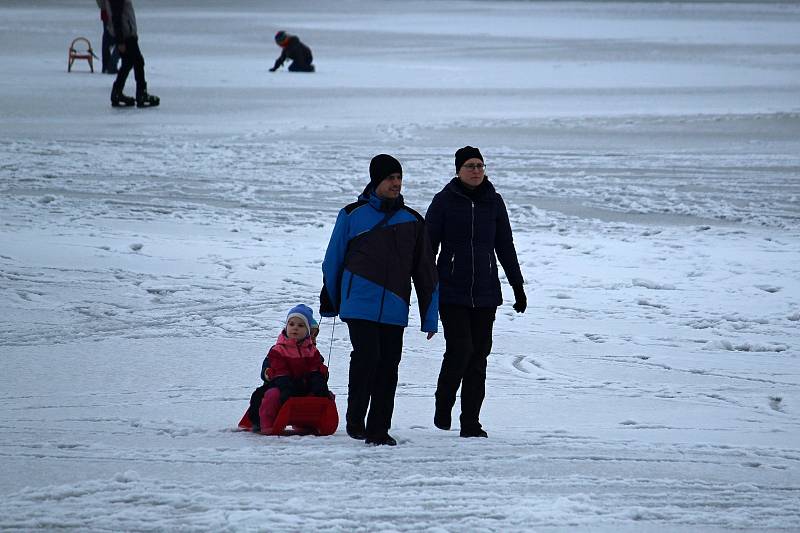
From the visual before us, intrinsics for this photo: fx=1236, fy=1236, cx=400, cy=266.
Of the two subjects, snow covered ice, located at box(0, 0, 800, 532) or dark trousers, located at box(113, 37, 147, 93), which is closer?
snow covered ice, located at box(0, 0, 800, 532)

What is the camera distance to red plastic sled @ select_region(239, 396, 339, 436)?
5.05m

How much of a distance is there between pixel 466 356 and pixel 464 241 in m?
0.49

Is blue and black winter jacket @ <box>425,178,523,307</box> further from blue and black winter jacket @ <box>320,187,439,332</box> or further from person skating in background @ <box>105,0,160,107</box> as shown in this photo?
person skating in background @ <box>105,0,160,107</box>

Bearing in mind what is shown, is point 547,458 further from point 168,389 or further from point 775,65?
point 775,65

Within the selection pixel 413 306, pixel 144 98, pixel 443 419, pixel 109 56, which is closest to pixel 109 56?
pixel 109 56

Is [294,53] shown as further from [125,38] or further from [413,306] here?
[413,306]

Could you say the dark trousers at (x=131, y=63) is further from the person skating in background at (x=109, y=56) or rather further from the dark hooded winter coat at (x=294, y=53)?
the dark hooded winter coat at (x=294, y=53)

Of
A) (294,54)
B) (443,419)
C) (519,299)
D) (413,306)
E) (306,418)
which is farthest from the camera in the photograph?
(294,54)

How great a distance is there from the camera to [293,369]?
202 inches

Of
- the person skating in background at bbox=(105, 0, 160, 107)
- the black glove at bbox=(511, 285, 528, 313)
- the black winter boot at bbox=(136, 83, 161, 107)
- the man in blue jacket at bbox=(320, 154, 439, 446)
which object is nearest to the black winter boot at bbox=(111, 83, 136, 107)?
the person skating in background at bbox=(105, 0, 160, 107)

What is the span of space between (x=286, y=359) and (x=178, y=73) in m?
17.6

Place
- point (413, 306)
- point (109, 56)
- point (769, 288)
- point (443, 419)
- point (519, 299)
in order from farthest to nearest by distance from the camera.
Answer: point (109, 56)
point (769, 288)
point (413, 306)
point (443, 419)
point (519, 299)

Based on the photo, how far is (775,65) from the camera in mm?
25609

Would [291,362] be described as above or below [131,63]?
below
